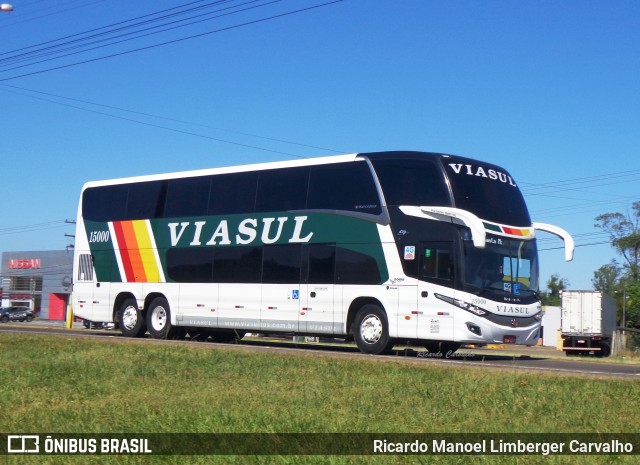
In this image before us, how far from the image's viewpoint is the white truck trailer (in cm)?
4497

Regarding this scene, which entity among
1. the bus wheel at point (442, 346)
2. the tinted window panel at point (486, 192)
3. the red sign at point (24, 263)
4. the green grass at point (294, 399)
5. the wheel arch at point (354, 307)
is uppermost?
the red sign at point (24, 263)

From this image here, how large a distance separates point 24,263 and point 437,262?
8686cm

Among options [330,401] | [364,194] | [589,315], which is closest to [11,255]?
[589,315]

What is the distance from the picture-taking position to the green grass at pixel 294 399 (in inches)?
349

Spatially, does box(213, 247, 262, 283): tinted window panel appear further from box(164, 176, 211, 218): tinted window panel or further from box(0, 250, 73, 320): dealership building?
box(0, 250, 73, 320): dealership building

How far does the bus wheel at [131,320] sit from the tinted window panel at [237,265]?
323 centimetres

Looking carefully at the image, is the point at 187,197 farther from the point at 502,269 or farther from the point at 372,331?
the point at 502,269

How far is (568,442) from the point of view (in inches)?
324

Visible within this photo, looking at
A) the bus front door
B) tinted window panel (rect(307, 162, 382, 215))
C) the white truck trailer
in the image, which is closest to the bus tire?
tinted window panel (rect(307, 162, 382, 215))

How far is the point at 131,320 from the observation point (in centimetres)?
2658

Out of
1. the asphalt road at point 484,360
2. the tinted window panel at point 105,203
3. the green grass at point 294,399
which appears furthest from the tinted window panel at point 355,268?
the tinted window panel at point 105,203

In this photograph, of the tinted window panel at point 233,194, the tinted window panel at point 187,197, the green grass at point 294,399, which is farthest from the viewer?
the tinted window panel at point 187,197

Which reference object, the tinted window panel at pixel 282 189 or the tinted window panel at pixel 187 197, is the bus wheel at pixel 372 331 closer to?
the tinted window panel at pixel 282 189

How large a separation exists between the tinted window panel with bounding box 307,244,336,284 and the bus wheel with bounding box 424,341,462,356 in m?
2.74
